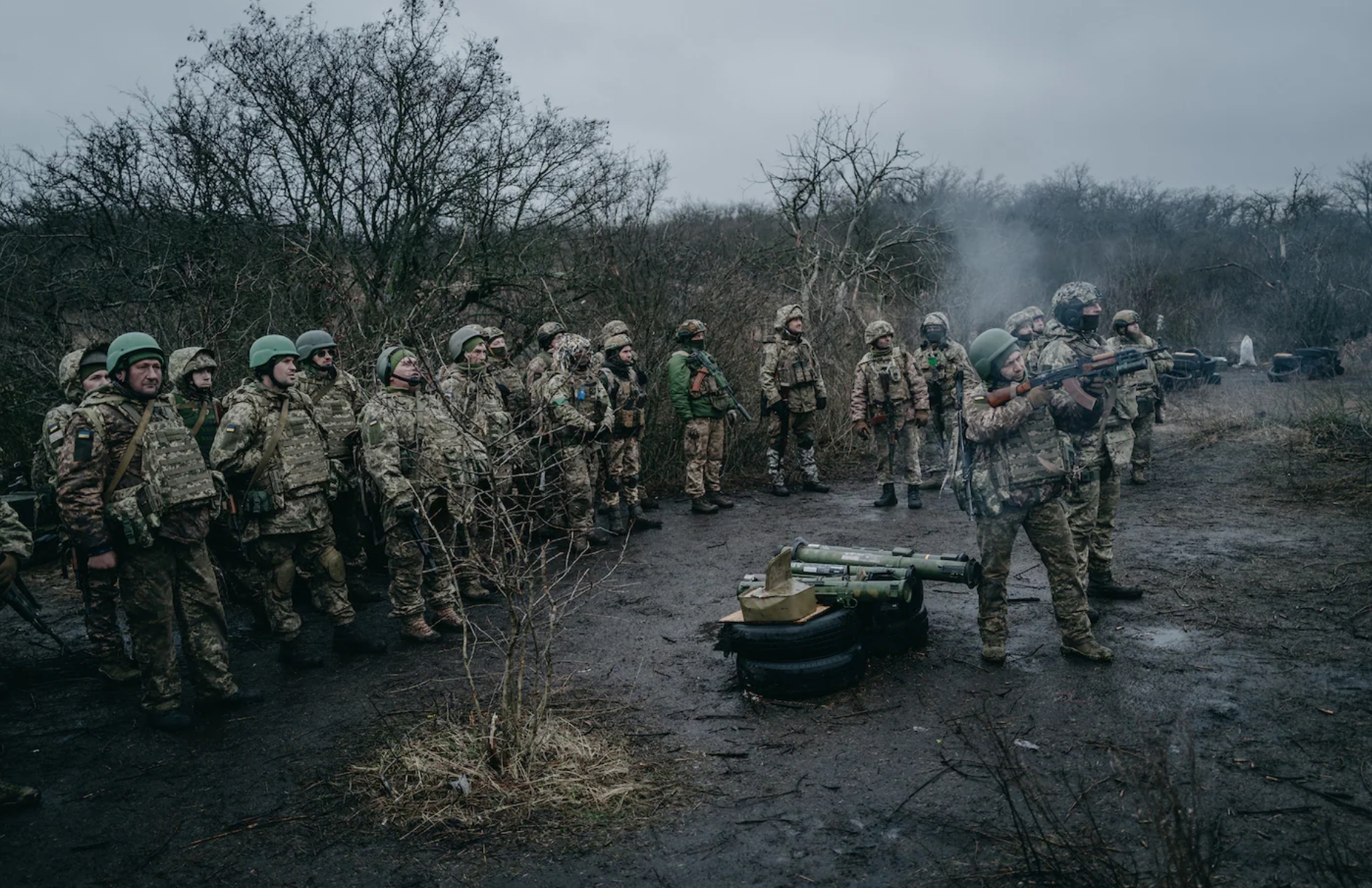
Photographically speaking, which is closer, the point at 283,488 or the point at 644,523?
the point at 283,488

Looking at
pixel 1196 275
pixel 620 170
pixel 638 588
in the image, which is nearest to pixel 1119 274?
pixel 1196 275

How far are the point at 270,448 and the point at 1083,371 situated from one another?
4917 mm

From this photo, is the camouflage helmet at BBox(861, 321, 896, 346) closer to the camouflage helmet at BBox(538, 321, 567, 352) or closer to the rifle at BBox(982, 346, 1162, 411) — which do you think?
the camouflage helmet at BBox(538, 321, 567, 352)

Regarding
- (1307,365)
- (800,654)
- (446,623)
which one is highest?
(1307,365)

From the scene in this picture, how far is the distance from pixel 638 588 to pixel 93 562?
3721mm

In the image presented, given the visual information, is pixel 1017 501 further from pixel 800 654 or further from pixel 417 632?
pixel 417 632

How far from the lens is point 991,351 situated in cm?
485

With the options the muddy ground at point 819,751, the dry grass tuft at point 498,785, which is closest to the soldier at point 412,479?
the muddy ground at point 819,751

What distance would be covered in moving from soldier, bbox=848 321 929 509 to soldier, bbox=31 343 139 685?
6904 millimetres

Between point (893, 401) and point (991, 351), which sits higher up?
point (991, 351)

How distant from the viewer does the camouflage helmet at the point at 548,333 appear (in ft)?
28.9

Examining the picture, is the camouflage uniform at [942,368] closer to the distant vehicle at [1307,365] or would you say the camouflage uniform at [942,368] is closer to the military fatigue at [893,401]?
the military fatigue at [893,401]

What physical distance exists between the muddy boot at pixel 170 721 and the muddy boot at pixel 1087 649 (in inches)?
191

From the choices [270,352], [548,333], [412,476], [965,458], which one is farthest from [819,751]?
[548,333]
